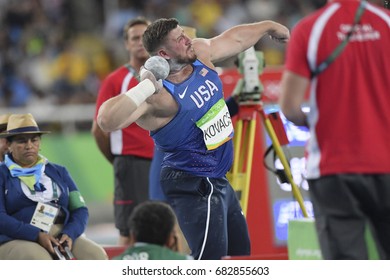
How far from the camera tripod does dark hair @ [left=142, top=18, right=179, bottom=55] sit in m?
1.34

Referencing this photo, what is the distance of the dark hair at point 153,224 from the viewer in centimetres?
558

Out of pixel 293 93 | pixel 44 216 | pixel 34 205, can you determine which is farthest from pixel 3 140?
pixel 293 93

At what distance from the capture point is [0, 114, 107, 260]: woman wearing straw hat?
24.8 ft

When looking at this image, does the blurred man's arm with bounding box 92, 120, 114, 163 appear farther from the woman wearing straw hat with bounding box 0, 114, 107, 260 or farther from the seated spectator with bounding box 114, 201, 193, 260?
the seated spectator with bounding box 114, 201, 193, 260

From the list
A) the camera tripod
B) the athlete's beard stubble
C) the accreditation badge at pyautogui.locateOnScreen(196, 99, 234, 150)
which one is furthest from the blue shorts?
the camera tripod

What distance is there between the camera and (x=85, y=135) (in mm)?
15734

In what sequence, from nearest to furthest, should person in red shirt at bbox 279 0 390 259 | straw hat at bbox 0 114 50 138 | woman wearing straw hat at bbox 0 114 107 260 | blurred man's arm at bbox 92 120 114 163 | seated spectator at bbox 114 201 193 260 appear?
1. person in red shirt at bbox 279 0 390 259
2. seated spectator at bbox 114 201 193 260
3. woman wearing straw hat at bbox 0 114 107 260
4. straw hat at bbox 0 114 50 138
5. blurred man's arm at bbox 92 120 114 163

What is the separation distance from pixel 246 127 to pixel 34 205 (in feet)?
5.86

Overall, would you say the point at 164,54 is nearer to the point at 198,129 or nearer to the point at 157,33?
the point at 157,33

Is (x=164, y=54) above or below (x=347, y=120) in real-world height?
above

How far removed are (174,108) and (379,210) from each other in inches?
86.7

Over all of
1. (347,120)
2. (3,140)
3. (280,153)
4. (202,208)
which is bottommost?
(202,208)

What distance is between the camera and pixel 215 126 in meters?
7.09
